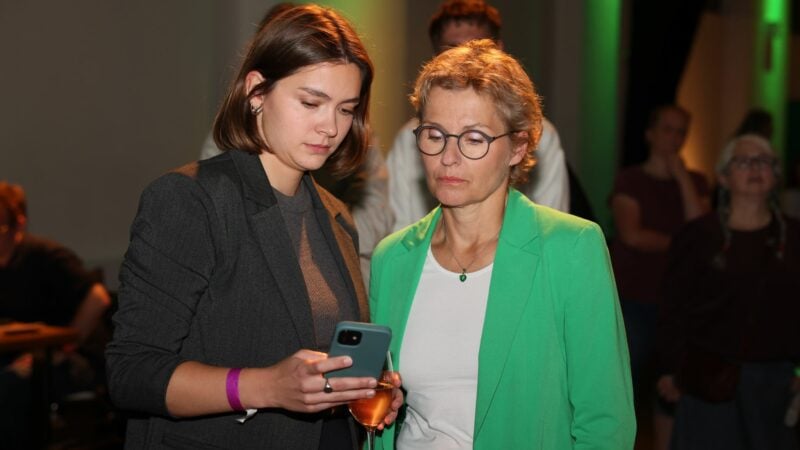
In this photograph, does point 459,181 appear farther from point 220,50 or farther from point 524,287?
point 220,50

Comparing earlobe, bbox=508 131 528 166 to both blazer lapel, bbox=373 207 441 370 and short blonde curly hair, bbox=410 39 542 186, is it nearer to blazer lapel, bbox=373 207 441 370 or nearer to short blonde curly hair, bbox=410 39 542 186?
short blonde curly hair, bbox=410 39 542 186

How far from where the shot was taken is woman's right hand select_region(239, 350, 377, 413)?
1842 mm

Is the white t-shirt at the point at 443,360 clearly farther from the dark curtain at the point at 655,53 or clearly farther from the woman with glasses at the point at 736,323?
the dark curtain at the point at 655,53

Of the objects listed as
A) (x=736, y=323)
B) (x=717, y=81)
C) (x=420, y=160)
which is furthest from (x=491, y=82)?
(x=717, y=81)

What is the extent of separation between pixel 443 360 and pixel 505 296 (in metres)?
0.20

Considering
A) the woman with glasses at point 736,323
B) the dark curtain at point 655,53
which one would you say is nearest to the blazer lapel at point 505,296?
the woman with glasses at point 736,323

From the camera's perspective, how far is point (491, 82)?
2.31 meters

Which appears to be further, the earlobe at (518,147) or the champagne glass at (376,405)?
the earlobe at (518,147)

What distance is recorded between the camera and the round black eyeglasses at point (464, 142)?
91.0 inches

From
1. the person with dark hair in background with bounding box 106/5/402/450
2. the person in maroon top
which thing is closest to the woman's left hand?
the person with dark hair in background with bounding box 106/5/402/450

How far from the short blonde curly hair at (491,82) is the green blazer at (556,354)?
0.27m

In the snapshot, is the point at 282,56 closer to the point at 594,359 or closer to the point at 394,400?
the point at 394,400

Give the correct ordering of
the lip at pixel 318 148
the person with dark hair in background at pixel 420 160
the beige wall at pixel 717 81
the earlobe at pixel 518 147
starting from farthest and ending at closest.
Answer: the beige wall at pixel 717 81
the person with dark hair in background at pixel 420 160
the earlobe at pixel 518 147
the lip at pixel 318 148

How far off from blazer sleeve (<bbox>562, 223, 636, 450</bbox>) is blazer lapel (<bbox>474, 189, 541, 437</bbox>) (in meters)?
0.09
